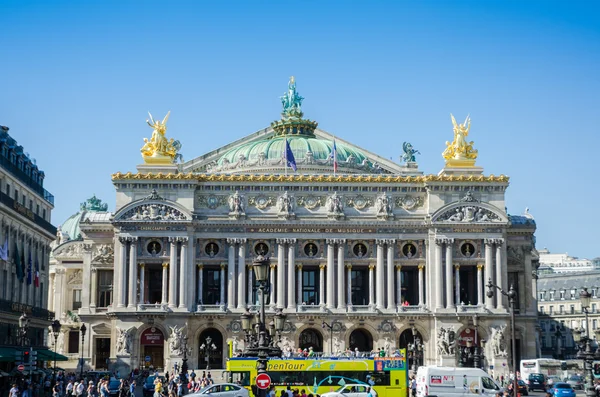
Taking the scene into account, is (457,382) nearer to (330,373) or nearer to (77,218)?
(330,373)

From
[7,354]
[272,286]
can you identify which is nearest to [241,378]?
[7,354]

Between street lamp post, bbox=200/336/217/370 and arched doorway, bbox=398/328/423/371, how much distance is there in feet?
62.4

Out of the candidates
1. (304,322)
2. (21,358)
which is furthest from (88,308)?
(21,358)

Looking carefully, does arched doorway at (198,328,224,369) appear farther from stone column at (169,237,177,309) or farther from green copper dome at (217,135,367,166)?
green copper dome at (217,135,367,166)

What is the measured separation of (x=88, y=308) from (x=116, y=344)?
25.0ft

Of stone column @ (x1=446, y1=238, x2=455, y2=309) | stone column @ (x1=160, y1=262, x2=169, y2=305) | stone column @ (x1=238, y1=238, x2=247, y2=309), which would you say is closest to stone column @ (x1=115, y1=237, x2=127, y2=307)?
stone column @ (x1=160, y1=262, x2=169, y2=305)

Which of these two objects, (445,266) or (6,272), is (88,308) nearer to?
(6,272)

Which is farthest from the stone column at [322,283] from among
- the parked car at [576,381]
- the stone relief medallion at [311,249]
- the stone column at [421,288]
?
the parked car at [576,381]

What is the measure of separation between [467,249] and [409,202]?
7.60 metres

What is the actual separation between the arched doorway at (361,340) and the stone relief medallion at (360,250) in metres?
7.66

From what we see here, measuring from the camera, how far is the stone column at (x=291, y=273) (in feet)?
343

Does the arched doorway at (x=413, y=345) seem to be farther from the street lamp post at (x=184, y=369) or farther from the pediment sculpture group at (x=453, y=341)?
the street lamp post at (x=184, y=369)

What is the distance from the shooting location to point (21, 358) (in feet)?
236

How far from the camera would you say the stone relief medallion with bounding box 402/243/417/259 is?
106562 millimetres
